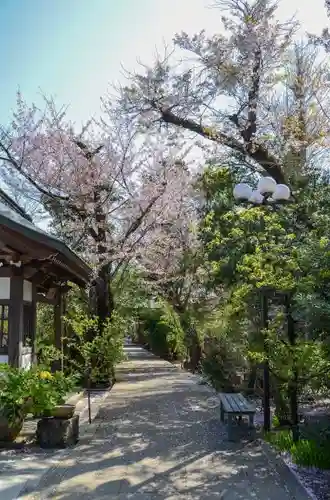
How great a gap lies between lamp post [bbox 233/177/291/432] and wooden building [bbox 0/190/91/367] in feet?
9.49

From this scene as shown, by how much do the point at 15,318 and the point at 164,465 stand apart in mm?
3248

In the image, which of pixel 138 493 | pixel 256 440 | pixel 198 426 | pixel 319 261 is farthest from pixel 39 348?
pixel 319 261

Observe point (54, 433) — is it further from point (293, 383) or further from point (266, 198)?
point (266, 198)

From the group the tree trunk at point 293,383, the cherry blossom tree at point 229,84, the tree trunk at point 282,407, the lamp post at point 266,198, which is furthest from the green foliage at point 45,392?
the cherry blossom tree at point 229,84

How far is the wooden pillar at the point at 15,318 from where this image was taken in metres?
7.42

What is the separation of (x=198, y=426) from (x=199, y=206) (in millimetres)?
7728

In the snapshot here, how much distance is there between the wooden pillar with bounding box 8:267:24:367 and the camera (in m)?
7.42

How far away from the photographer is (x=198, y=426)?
310 inches

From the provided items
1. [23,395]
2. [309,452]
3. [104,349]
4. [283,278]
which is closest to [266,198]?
[283,278]

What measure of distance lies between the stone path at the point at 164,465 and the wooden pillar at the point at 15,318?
64.3 inches

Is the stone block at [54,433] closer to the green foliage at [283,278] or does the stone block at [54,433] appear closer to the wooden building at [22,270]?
the wooden building at [22,270]

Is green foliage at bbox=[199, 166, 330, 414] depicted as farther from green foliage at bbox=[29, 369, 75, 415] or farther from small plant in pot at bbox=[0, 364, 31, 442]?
small plant in pot at bbox=[0, 364, 31, 442]

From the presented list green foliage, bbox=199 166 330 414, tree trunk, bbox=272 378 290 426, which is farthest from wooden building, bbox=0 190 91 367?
tree trunk, bbox=272 378 290 426

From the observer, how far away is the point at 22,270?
7676 millimetres
